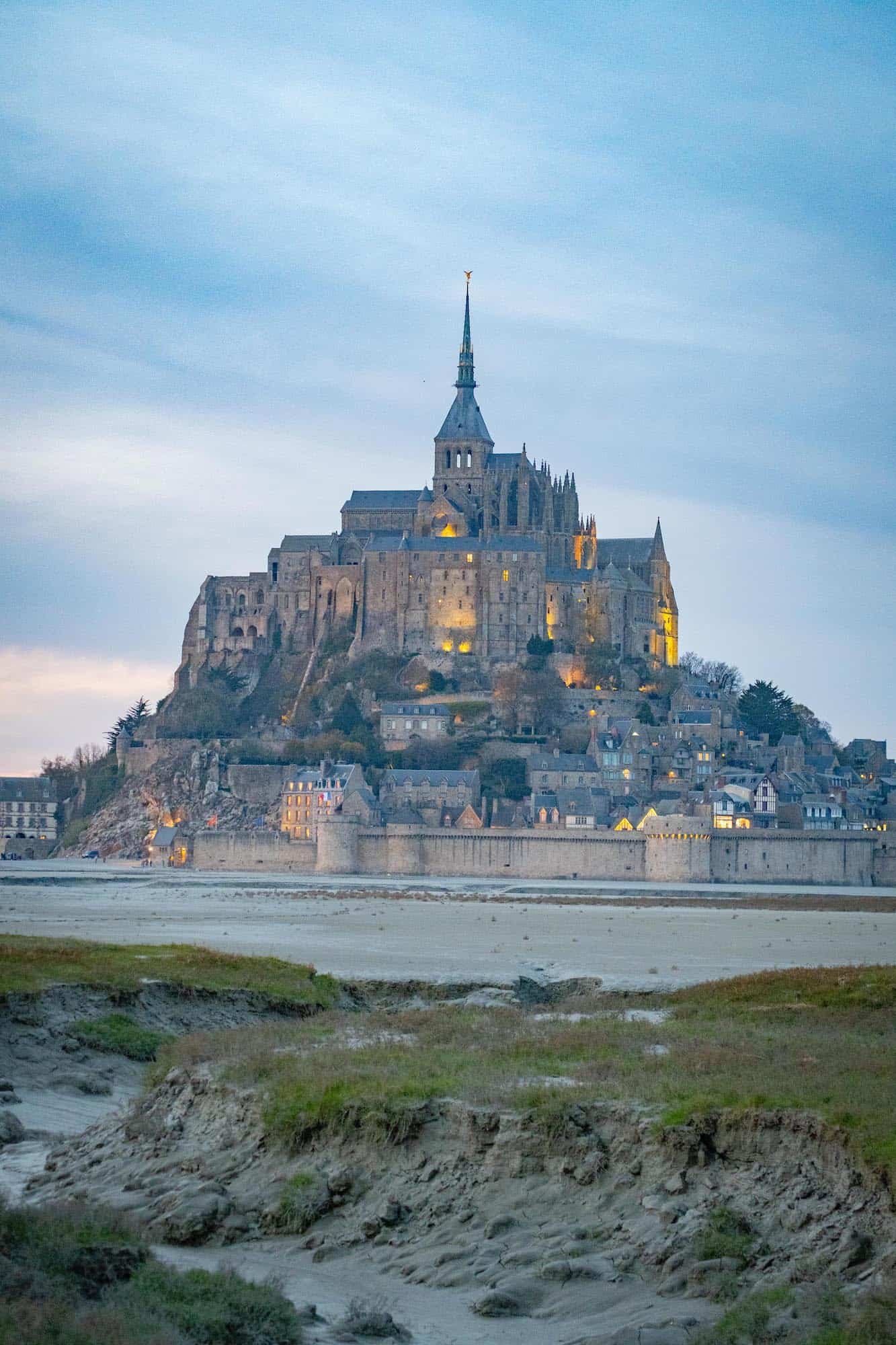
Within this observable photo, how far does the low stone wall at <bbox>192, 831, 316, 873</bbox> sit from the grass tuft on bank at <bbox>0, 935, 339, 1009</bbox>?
69.8 meters

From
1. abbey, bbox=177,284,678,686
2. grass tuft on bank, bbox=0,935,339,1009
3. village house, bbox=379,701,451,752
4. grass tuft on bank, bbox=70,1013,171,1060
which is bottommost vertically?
grass tuft on bank, bbox=70,1013,171,1060

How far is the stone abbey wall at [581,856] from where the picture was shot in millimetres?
94812

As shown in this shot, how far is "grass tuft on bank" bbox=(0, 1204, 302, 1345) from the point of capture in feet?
33.6

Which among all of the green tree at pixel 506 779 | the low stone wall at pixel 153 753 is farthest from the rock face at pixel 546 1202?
the low stone wall at pixel 153 753

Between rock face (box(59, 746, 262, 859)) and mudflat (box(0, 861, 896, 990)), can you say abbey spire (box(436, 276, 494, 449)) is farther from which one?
mudflat (box(0, 861, 896, 990))

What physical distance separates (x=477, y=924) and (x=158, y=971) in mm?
24096

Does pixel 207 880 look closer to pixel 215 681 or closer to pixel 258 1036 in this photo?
pixel 215 681

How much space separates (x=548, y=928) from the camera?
48125 mm

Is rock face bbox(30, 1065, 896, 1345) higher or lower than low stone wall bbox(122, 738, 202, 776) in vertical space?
lower

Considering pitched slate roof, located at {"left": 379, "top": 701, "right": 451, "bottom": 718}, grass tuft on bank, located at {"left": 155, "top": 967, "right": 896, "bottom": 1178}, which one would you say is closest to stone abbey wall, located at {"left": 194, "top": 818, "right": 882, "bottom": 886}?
pitched slate roof, located at {"left": 379, "top": 701, "right": 451, "bottom": 718}

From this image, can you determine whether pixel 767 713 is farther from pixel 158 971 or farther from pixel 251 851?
pixel 158 971

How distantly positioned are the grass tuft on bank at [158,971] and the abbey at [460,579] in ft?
296

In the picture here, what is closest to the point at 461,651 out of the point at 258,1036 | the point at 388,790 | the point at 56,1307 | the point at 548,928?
the point at 388,790

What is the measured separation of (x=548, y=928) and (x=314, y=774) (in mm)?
59014
